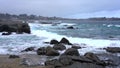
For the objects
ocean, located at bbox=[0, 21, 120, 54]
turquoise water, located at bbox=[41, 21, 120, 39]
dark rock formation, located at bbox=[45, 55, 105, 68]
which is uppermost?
dark rock formation, located at bbox=[45, 55, 105, 68]

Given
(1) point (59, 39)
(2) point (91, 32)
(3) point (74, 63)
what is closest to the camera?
(3) point (74, 63)

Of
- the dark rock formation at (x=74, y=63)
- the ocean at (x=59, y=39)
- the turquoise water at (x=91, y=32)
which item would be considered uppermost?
the dark rock formation at (x=74, y=63)

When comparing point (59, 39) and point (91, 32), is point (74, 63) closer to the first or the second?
point (59, 39)

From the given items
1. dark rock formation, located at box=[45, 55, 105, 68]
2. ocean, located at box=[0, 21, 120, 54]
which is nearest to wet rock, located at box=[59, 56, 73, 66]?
dark rock formation, located at box=[45, 55, 105, 68]

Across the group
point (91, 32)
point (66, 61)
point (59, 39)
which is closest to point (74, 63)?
point (66, 61)

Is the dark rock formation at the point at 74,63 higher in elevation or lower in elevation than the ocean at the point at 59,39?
higher

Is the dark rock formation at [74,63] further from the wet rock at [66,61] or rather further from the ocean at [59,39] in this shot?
the ocean at [59,39]

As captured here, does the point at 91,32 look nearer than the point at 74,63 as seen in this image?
No

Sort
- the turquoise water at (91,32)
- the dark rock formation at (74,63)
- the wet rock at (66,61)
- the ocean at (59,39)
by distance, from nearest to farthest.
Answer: the dark rock formation at (74,63) < the wet rock at (66,61) < the ocean at (59,39) < the turquoise water at (91,32)

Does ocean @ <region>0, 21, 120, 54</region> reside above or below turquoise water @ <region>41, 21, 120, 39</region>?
above

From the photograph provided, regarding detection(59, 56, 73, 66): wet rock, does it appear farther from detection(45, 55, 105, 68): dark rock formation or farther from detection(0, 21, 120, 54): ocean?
detection(0, 21, 120, 54): ocean

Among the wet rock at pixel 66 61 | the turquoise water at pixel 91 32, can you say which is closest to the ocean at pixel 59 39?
the turquoise water at pixel 91 32

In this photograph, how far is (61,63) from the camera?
13.9 meters

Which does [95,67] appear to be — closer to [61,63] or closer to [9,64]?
[61,63]
